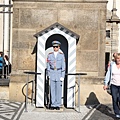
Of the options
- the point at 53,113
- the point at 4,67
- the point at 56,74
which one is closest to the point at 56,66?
the point at 56,74

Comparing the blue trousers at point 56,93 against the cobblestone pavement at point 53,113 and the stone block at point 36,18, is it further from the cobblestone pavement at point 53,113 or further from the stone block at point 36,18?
the stone block at point 36,18

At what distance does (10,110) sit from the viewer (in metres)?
9.58

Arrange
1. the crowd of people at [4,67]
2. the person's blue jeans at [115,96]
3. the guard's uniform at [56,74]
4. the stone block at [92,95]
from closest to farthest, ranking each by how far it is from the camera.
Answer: the person's blue jeans at [115,96]
the guard's uniform at [56,74]
the stone block at [92,95]
the crowd of people at [4,67]

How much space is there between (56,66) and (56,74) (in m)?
0.21

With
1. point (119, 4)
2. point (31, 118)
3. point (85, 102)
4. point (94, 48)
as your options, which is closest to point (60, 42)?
point (94, 48)

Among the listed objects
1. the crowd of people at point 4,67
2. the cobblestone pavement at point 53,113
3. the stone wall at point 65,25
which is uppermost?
the stone wall at point 65,25

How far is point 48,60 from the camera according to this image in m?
9.64

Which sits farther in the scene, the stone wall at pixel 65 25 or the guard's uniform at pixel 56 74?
the stone wall at pixel 65 25

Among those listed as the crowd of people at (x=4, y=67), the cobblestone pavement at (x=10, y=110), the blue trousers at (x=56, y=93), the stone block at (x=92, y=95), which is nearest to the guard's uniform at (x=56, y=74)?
the blue trousers at (x=56, y=93)

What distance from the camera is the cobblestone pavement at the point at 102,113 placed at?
28.9 feet

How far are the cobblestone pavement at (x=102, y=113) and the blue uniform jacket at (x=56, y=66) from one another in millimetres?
1255

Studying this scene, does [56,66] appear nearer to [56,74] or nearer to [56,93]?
[56,74]

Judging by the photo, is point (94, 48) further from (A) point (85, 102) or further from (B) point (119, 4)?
(B) point (119, 4)

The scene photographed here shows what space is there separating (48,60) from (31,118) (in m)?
1.72
